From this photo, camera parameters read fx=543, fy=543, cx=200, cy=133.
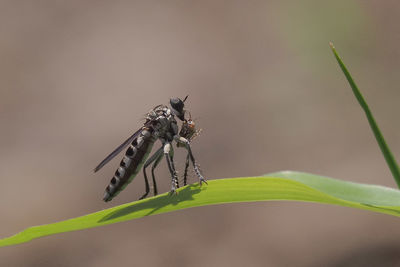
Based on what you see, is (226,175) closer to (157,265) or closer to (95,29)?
(157,265)

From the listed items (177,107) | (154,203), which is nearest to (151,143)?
(177,107)

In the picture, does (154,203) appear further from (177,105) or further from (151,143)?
(177,105)

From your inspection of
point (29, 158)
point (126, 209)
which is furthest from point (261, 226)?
point (126, 209)

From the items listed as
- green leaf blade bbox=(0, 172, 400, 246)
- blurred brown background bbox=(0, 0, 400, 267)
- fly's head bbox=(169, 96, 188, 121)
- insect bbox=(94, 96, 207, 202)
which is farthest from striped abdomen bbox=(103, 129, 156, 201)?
blurred brown background bbox=(0, 0, 400, 267)

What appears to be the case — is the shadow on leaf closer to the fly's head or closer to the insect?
the insect

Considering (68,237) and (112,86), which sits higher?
(112,86)
